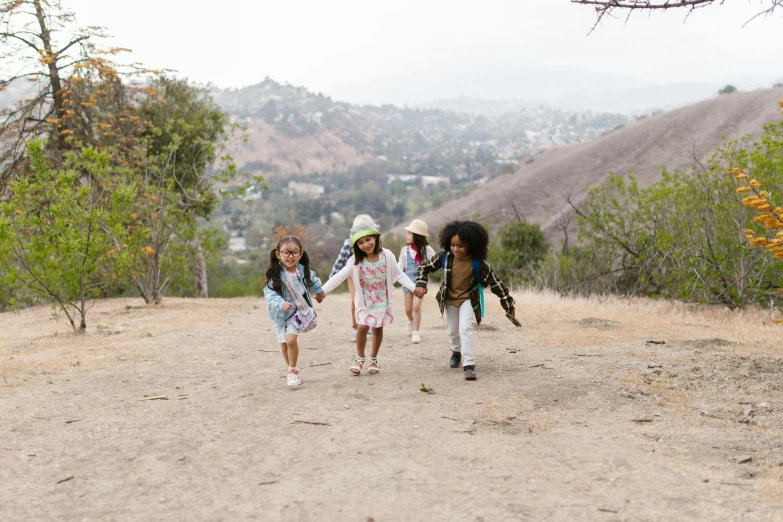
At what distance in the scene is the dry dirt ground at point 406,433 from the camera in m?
3.42

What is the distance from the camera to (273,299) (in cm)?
593

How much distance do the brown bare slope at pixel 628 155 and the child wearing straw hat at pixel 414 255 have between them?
35.9 meters

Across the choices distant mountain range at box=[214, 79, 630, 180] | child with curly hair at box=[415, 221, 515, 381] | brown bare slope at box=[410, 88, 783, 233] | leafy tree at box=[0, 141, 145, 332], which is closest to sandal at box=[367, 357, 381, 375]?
child with curly hair at box=[415, 221, 515, 381]

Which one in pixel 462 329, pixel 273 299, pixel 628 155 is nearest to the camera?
pixel 273 299

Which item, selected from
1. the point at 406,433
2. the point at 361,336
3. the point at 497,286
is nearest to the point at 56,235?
the point at 361,336

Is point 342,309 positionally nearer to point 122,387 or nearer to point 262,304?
point 262,304

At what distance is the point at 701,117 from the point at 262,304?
159 ft

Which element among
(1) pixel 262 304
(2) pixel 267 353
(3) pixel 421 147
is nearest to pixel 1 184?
(1) pixel 262 304

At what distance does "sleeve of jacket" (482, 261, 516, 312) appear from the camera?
20.9 ft

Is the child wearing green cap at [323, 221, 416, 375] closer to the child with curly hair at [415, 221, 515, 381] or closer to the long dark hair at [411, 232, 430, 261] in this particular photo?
the child with curly hair at [415, 221, 515, 381]

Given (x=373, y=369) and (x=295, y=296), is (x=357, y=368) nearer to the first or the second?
(x=373, y=369)

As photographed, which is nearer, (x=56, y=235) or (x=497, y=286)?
(x=497, y=286)

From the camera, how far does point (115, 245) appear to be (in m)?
13.1

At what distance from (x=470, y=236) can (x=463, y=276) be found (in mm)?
395
